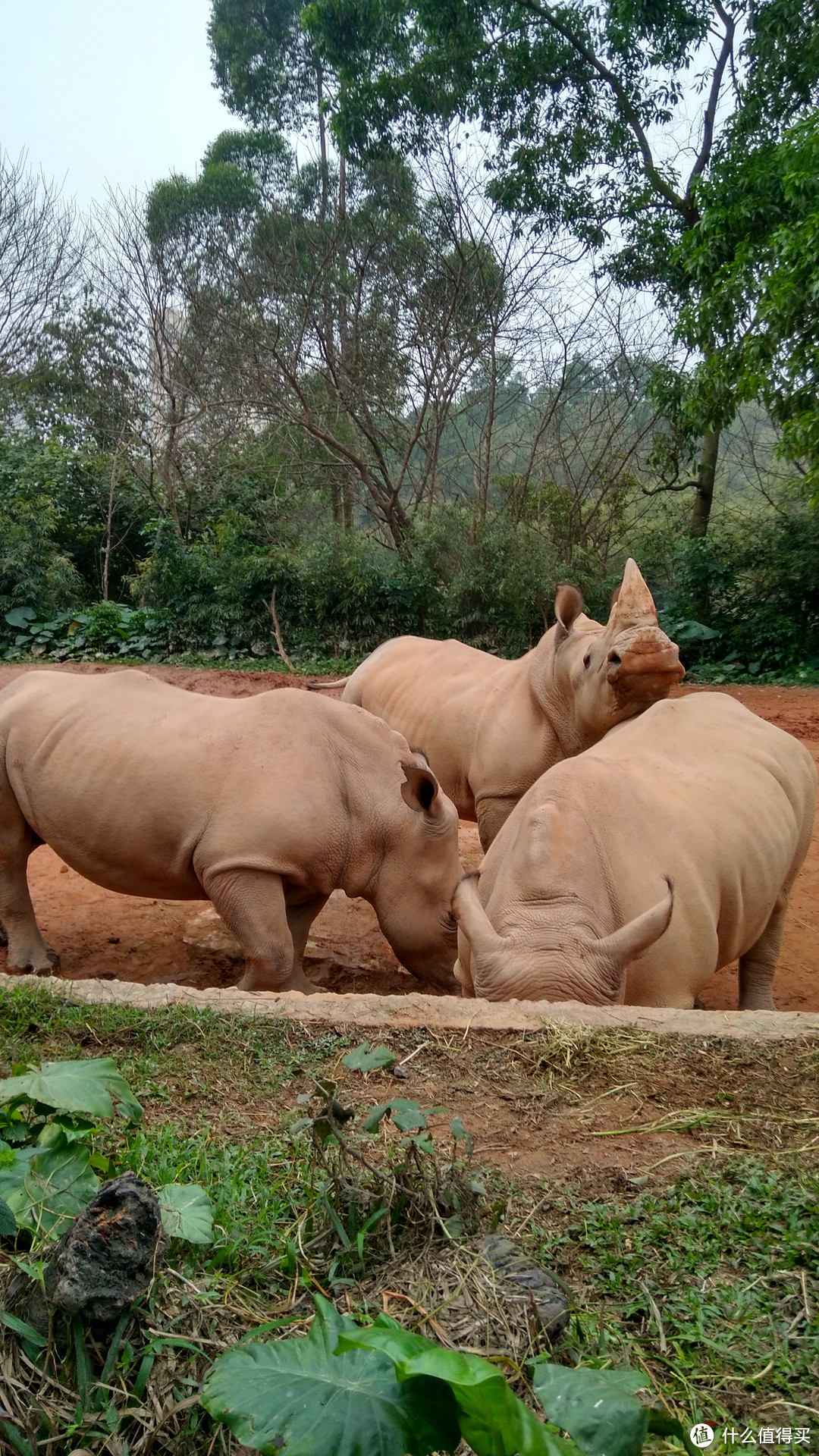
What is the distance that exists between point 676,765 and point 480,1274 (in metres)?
3.23

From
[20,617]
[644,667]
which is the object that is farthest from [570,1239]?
[20,617]

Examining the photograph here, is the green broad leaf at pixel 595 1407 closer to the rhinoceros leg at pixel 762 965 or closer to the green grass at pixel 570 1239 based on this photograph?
the green grass at pixel 570 1239

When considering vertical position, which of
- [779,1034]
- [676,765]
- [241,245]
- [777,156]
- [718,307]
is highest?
[241,245]

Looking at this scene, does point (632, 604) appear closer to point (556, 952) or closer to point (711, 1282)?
point (556, 952)

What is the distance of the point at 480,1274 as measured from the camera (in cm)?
183

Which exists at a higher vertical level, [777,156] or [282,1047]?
[777,156]

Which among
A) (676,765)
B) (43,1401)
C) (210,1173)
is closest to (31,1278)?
(43,1401)

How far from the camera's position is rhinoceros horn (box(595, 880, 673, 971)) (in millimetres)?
3521

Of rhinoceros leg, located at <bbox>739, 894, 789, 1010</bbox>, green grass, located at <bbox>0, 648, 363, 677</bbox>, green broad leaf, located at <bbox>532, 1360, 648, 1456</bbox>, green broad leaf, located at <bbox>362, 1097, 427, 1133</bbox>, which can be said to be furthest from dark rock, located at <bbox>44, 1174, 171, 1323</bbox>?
green grass, located at <bbox>0, 648, 363, 677</bbox>

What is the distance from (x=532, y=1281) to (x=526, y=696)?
15.8 ft

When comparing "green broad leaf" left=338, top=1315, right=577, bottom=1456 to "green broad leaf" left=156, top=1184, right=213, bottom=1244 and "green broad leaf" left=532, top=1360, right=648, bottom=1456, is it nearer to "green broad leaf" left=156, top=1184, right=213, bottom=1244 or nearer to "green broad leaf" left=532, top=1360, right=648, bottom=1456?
"green broad leaf" left=532, top=1360, right=648, bottom=1456

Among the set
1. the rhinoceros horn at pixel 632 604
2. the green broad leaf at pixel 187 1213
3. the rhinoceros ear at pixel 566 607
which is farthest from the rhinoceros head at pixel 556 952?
the rhinoceros ear at pixel 566 607

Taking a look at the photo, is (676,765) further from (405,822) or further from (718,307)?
(718,307)

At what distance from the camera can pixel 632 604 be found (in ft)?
18.8
